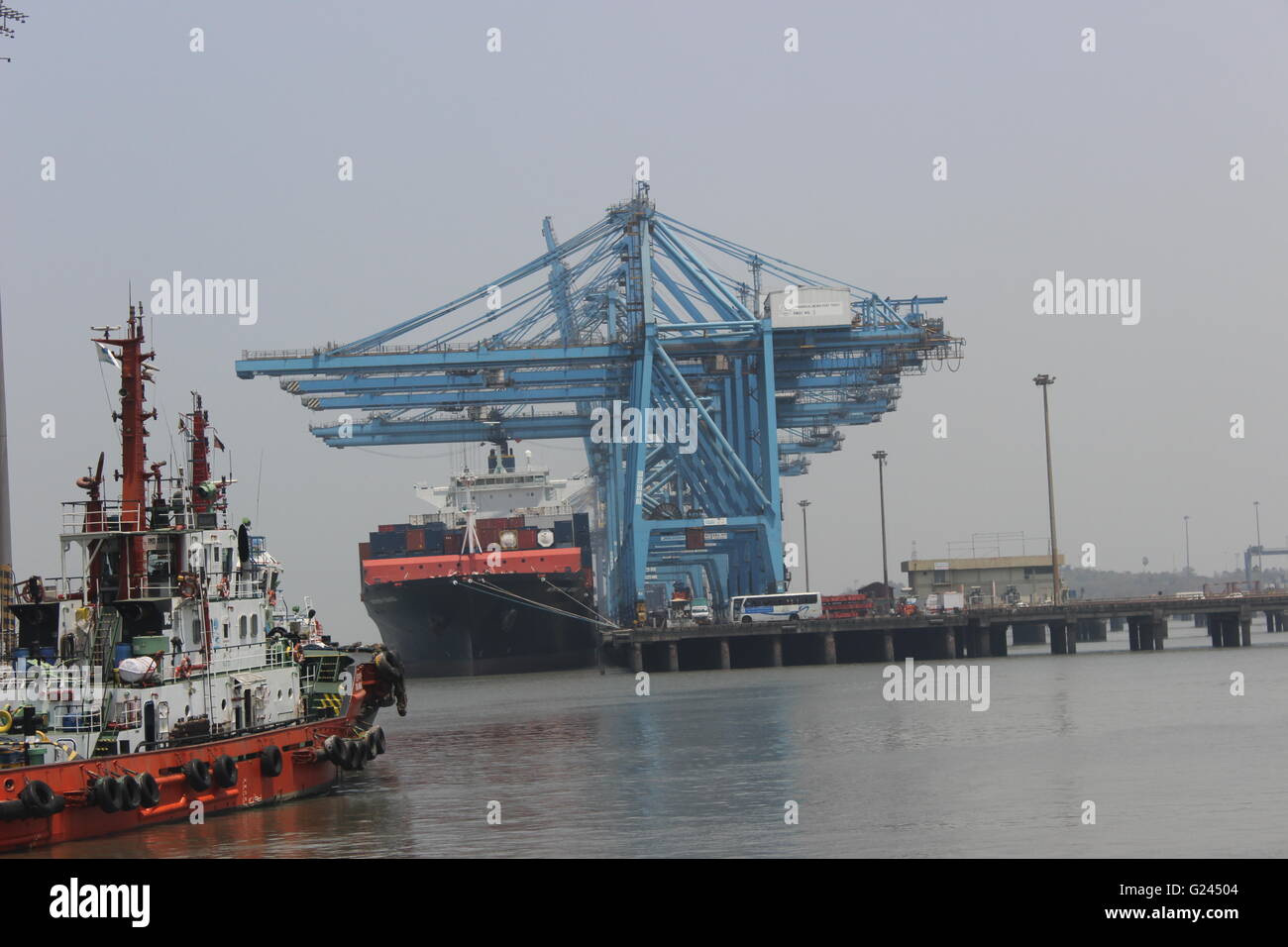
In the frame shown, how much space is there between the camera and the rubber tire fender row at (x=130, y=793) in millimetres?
24672

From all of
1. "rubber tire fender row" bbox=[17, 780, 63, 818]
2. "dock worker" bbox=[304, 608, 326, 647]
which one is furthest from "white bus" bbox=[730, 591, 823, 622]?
"rubber tire fender row" bbox=[17, 780, 63, 818]

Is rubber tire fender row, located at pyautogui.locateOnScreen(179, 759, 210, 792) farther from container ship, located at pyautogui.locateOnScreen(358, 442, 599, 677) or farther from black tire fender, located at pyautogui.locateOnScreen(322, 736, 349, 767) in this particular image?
container ship, located at pyautogui.locateOnScreen(358, 442, 599, 677)

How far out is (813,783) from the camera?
3027cm

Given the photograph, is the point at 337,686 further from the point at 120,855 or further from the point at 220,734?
the point at 120,855

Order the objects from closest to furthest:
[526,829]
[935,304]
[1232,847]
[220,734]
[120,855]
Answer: [1232,847] < [120,855] < [526,829] < [220,734] < [935,304]

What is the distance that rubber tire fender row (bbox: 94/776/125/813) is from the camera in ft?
80.1

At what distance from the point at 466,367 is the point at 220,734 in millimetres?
49740

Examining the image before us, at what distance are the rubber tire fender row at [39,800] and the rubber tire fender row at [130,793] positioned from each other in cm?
103

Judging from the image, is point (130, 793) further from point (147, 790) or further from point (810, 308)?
point (810, 308)

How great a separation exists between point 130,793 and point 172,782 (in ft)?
5.83

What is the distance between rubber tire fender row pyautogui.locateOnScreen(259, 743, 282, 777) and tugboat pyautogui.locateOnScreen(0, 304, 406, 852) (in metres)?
0.03

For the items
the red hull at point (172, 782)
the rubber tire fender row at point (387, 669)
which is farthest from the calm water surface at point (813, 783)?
the rubber tire fender row at point (387, 669)

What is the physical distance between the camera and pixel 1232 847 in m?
21.5
